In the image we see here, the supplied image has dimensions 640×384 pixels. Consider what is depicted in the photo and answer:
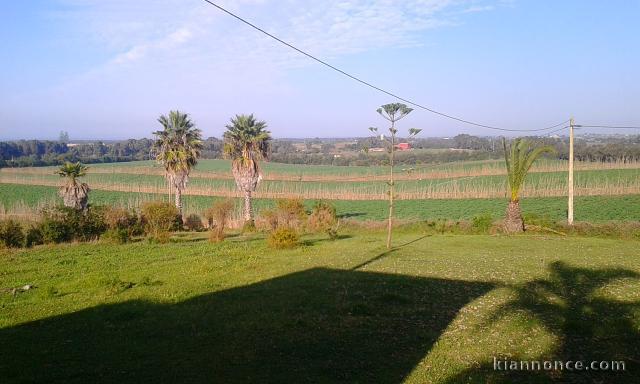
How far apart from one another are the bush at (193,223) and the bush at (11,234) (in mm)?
Result: 11911

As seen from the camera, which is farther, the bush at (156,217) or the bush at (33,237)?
the bush at (156,217)

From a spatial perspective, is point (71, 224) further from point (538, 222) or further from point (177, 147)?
point (538, 222)

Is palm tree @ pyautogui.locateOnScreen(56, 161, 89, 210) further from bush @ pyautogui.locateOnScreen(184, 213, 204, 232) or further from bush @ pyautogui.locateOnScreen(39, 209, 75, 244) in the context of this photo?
bush @ pyautogui.locateOnScreen(184, 213, 204, 232)

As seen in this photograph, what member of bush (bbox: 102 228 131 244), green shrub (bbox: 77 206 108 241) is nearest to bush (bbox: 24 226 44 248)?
green shrub (bbox: 77 206 108 241)

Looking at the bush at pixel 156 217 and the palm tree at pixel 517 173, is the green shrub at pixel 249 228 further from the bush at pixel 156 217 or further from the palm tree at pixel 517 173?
the palm tree at pixel 517 173

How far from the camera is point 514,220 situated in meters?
28.2

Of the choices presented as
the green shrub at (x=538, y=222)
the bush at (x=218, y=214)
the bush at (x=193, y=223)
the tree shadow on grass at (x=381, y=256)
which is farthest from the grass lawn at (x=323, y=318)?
the bush at (x=193, y=223)

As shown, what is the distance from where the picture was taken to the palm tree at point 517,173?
2817cm

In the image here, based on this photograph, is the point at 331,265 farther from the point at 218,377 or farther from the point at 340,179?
the point at 340,179

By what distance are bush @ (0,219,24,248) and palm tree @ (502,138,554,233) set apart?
93.5ft

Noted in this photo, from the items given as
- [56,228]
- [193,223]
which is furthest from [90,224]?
[193,223]

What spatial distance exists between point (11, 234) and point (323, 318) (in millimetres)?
23064

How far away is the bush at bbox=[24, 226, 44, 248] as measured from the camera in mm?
27109

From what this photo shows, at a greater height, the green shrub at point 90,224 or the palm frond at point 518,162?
the palm frond at point 518,162
